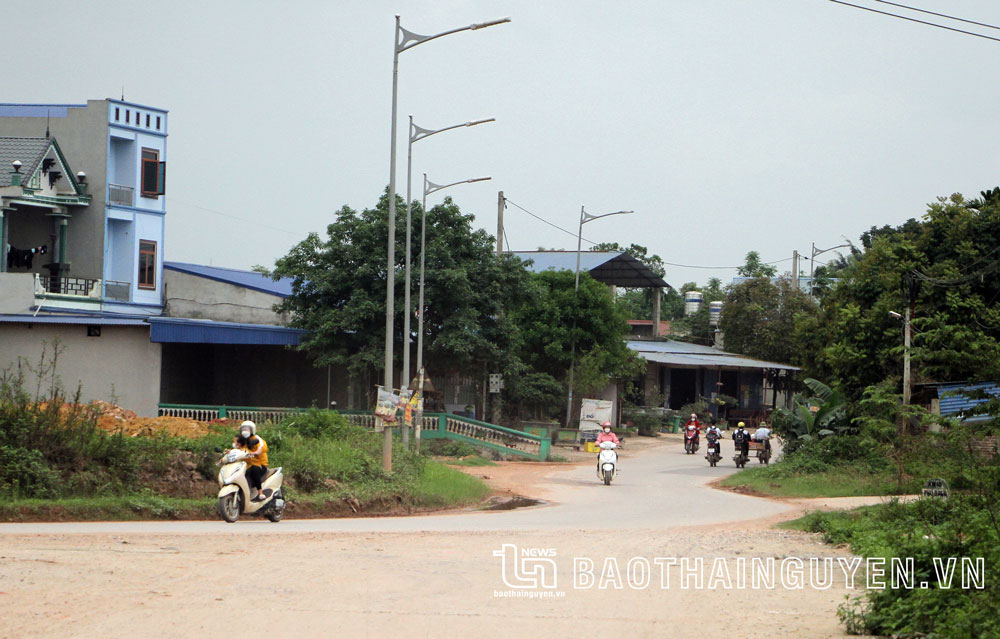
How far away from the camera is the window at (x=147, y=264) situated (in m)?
41.6

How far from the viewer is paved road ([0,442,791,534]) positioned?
1471cm

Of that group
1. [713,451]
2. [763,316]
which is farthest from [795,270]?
[713,451]

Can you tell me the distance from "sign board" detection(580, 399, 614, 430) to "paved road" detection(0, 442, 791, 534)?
7597 mm

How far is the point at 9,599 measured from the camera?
27.1 feet

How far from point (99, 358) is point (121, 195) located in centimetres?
1183

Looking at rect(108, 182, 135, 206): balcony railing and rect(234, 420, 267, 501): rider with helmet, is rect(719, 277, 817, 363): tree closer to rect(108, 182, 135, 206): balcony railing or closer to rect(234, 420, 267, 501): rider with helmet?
rect(108, 182, 135, 206): balcony railing

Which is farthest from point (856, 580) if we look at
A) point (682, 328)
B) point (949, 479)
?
point (682, 328)

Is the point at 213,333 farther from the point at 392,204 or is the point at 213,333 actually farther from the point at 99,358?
the point at 392,204

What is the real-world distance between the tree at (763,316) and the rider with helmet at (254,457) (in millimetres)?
49680

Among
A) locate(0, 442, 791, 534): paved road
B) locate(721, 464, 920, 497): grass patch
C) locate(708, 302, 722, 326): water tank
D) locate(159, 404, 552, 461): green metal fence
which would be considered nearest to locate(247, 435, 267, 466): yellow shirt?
locate(0, 442, 791, 534): paved road

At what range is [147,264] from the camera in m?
41.9

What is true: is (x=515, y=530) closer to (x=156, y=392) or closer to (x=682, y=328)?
(x=156, y=392)

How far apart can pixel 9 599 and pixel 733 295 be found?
198 feet

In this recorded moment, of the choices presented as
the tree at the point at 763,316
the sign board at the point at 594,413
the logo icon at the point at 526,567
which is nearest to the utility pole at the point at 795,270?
the tree at the point at 763,316
